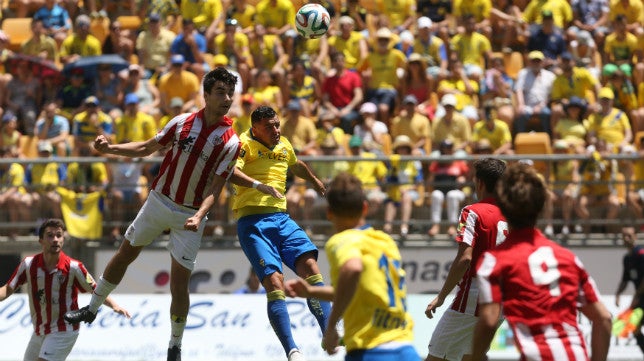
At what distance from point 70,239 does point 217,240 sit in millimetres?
1976

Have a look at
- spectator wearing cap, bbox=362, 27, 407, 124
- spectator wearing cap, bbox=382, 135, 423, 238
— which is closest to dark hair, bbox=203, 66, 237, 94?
spectator wearing cap, bbox=382, 135, 423, 238

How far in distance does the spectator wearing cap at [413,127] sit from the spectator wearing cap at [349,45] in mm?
1860

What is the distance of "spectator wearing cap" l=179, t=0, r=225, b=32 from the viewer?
66.9ft

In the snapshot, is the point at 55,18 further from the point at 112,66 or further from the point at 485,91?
the point at 485,91

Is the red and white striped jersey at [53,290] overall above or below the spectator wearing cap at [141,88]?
below

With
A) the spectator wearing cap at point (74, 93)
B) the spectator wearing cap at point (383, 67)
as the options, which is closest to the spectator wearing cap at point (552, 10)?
the spectator wearing cap at point (383, 67)

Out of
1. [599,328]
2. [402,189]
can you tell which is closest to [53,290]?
[599,328]

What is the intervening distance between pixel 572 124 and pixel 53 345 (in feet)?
31.1

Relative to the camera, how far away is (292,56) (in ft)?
64.3

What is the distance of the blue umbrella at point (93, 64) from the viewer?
19.1 m

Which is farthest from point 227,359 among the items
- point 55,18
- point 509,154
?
point 55,18

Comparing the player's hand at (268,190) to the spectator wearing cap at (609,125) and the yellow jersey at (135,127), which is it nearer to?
the yellow jersey at (135,127)

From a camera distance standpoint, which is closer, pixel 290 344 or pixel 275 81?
pixel 290 344

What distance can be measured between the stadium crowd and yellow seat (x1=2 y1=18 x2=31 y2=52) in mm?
34
